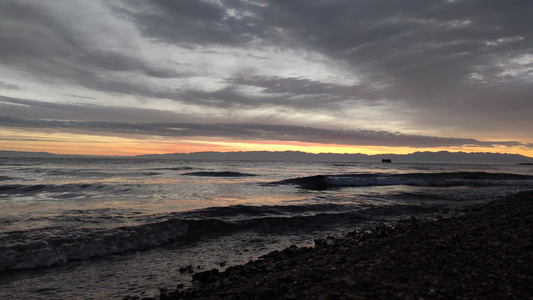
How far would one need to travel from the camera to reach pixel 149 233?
32.0ft

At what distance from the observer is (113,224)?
10766 mm

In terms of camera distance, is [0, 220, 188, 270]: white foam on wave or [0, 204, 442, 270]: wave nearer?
[0, 220, 188, 270]: white foam on wave

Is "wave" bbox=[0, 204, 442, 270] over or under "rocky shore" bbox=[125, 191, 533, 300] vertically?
under

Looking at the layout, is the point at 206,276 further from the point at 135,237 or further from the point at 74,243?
the point at 74,243

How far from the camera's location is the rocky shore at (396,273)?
13.5ft

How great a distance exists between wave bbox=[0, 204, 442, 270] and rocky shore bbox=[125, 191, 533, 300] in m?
3.86

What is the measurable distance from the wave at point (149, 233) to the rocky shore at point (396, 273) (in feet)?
12.7

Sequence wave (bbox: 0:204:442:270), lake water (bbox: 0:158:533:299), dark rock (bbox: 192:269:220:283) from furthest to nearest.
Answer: wave (bbox: 0:204:442:270) → lake water (bbox: 0:158:533:299) → dark rock (bbox: 192:269:220:283)

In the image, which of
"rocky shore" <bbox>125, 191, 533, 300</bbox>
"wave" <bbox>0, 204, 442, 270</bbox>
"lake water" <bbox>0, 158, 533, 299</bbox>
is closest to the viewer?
"rocky shore" <bbox>125, 191, 533, 300</bbox>

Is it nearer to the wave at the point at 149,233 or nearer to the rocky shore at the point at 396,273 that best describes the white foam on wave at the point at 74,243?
the wave at the point at 149,233

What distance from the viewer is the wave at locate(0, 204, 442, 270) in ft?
25.2

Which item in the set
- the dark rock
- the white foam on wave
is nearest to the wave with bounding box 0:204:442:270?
the white foam on wave

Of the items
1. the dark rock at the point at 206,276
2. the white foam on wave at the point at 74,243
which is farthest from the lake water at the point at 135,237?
the dark rock at the point at 206,276

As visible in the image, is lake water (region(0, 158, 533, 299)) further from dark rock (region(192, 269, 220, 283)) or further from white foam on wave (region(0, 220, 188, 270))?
Answer: dark rock (region(192, 269, 220, 283))
